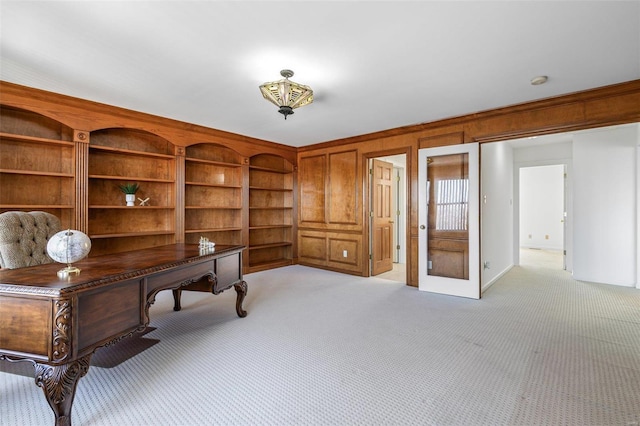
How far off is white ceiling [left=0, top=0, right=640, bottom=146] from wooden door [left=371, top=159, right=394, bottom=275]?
1.87 m

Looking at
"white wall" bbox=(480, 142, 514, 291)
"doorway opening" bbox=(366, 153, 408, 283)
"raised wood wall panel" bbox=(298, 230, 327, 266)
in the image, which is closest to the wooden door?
"doorway opening" bbox=(366, 153, 408, 283)

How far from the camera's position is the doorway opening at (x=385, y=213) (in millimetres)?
5077

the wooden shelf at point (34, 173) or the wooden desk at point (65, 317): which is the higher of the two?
the wooden shelf at point (34, 173)

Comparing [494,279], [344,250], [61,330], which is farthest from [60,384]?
[494,279]

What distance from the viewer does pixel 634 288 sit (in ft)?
13.8

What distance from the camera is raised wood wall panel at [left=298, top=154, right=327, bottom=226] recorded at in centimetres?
568

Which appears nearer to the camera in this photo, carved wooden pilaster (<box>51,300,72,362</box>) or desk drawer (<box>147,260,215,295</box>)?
carved wooden pilaster (<box>51,300,72,362</box>)

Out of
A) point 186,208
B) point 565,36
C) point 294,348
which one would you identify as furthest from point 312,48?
point 186,208

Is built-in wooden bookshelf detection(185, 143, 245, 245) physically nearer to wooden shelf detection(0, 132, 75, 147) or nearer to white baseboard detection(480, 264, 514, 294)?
wooden shelf detection(0, 132, 75, 147)

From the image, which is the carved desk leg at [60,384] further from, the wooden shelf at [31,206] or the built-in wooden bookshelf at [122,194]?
the built-in wooden bookshelf at [122,194]

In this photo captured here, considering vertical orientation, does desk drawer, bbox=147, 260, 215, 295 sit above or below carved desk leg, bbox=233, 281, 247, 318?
above

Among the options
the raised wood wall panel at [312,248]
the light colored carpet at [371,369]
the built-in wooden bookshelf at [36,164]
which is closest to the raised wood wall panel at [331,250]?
the raised wood wall panel at [312,248]

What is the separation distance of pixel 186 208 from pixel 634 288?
22.3 ft

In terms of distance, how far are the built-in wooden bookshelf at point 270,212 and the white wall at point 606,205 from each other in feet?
16.5
